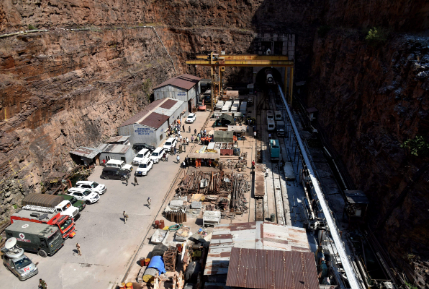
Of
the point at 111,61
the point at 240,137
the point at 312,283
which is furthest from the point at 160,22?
the point at 312,283

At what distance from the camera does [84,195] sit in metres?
23.9

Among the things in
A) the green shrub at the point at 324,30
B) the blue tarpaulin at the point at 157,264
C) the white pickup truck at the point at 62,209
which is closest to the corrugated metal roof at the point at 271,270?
the blue tarpaulin at the point at 157,264

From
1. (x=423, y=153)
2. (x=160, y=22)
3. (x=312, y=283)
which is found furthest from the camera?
(x=160, y=22)

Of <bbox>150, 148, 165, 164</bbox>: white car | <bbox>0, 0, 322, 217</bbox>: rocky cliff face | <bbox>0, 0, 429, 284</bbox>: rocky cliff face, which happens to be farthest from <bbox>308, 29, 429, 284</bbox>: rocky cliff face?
<bbox>0, 0, 322, 217</bbox>: rocky cliff face

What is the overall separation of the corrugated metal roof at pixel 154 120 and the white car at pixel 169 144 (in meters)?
1.89

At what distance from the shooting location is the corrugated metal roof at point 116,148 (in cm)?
2884

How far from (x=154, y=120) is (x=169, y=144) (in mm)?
3530

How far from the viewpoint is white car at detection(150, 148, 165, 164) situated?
29438mm

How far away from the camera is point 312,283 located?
43.0 feet

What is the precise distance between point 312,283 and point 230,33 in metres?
47.6

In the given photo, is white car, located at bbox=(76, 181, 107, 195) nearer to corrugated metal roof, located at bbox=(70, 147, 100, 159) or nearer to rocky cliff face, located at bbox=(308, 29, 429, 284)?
corrugated metal roof, located at bbox=(70, 147, 100, 159)

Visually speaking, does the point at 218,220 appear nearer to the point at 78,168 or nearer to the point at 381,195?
the point at 381,195

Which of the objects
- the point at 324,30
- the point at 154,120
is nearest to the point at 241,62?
the point at 324,30

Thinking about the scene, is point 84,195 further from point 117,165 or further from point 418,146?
point 418,146
